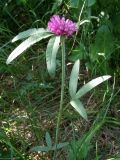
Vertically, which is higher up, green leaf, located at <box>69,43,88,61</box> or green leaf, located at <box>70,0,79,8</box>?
green leaf, located at <box>70,0,79,8</box>

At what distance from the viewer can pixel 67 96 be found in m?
1.57

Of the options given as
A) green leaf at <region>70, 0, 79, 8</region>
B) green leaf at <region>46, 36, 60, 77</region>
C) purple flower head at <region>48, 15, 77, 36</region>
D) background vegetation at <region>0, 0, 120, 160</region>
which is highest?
purple flower head at <region>48, 15, 77, 36</region>

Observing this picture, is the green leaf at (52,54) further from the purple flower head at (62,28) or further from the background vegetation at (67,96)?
the background vegetation at (67,96)

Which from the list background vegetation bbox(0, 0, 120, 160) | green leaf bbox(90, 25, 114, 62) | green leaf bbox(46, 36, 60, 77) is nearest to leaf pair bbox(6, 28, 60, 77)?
green leaf bbox(46, 36, 60, 77)

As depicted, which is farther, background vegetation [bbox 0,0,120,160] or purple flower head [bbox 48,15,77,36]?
background vegetation [bbox 0,0,120,160]

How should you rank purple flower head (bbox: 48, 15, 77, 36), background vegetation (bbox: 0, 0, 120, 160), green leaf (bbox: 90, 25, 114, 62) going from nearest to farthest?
purple flower head (bbox: 48, 15, 77, 36), background vegetation (bbox: 0, 0, 120, 160), green leaf (bbox: 90, 25, 114, 62)

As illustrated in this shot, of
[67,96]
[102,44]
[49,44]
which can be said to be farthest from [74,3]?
[49,44]

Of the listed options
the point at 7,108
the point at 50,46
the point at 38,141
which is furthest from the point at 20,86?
the point at 50,46

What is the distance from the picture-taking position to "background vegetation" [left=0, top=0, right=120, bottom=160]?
52.9 inches

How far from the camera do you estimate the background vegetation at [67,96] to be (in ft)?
4.41

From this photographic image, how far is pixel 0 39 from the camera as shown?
74.1 inches

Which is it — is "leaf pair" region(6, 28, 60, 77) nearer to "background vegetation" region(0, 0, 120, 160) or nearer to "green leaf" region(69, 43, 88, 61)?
"background vegetation" region(0, 0, 120, 160)

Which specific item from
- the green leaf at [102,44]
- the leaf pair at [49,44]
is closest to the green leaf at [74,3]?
the green leaf at [102,44]

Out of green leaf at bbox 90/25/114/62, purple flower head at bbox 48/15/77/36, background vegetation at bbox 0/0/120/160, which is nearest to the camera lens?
purple flower head at bbox 48/15/77/36
